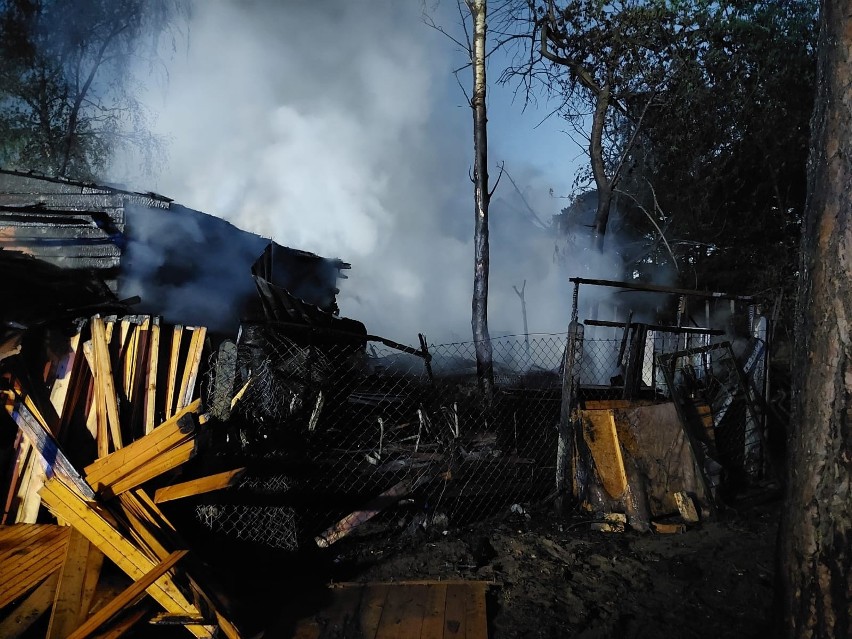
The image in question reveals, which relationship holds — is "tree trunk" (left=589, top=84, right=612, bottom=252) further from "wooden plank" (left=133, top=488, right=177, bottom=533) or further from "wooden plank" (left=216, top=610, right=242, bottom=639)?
"wooden plank" (left=216, top=610, right=242, bottom=639)

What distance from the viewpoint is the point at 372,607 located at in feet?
11.8

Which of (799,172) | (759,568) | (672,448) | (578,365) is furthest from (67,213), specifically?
(799,172)

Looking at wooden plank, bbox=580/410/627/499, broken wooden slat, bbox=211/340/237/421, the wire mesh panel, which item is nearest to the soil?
the wire mesh panel

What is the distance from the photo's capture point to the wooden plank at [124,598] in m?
2.80

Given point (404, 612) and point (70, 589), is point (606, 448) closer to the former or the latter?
point (404, 612)

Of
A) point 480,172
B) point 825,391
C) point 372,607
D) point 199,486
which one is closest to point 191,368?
point 199,486

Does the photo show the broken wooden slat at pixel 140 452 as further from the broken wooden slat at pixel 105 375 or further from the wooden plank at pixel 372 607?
the wooden plank at pixel 372 607

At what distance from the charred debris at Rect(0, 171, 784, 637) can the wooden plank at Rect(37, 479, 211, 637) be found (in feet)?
0.04

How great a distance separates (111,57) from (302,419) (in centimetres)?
1897

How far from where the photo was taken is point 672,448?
511cm

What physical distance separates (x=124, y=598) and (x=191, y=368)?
175 cm

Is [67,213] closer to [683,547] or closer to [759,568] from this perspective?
[683,547]

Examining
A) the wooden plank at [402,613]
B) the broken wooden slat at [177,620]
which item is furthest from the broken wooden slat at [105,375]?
the wooden plank at [402,613]

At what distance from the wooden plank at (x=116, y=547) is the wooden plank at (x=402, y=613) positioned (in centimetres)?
120
